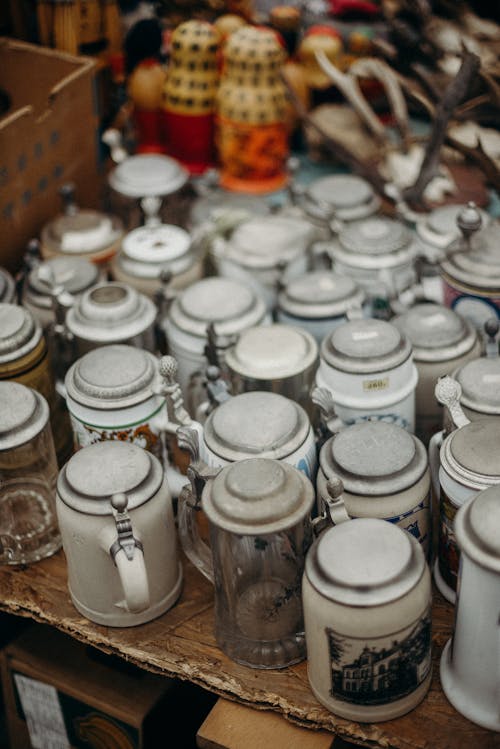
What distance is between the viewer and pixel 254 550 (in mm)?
1316

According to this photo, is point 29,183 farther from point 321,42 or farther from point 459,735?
point 459,735

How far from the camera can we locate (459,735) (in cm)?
128

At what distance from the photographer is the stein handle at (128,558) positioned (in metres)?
1.27

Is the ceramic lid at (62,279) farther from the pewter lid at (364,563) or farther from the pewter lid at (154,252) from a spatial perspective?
the pewter lid at (364,563)

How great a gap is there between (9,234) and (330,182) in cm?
83

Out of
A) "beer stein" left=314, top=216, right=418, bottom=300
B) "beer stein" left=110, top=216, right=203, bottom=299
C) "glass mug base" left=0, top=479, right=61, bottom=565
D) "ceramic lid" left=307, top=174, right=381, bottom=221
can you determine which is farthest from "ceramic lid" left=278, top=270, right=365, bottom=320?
"glass mug base" left=0, top=479, right=61, bottom=565

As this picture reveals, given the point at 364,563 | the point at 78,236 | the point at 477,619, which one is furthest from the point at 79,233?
the point at 477,619

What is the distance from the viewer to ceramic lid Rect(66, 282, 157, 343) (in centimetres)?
171

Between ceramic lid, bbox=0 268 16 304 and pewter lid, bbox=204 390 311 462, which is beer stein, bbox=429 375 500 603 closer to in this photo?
pewter lid, bbox=204 390 311 462

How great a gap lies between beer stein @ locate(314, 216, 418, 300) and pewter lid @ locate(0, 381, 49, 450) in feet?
2.53

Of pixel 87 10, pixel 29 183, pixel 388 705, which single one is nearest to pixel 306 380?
pixel 388 705

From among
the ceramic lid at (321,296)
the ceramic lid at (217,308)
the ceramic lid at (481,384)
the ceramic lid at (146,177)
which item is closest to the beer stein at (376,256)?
the ceramic lid at (321,296)

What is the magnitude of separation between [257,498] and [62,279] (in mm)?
871

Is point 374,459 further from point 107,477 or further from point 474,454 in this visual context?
point 107,477
